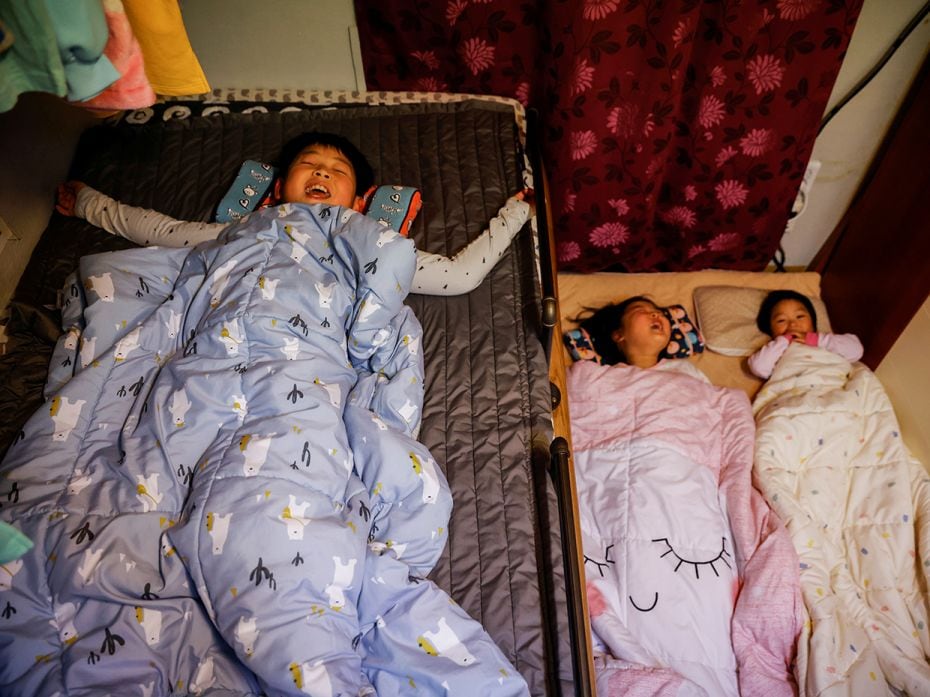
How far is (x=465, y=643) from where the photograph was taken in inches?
39.6

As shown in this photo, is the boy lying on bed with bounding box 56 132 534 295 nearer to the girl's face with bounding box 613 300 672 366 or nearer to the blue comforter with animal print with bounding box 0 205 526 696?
the blue comforter with animal print with bounding box 0 205 526 696

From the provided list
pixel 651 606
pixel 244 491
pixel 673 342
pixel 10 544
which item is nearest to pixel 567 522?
pixel 651 606

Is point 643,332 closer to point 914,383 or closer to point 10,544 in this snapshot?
point 914,383

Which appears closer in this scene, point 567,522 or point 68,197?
point 567,522

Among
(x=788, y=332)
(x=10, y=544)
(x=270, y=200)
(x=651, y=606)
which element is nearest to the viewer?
(x=10, y=544)

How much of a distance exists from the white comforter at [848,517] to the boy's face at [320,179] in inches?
51.6

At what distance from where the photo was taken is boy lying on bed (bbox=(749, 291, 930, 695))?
4.44 feet

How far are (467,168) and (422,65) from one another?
36 centimetres

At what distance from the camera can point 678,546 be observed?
4.66 feet

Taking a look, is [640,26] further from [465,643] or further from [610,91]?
[465,643]

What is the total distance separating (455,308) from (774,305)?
3.78 feet

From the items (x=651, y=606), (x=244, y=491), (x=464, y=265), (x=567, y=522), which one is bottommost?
(x=651, y=606)

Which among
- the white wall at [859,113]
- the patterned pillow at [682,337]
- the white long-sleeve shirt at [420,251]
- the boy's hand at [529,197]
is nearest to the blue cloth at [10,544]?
the white long-sleeve shirt at [420,251]

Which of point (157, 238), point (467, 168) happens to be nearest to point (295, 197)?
point (157, 238)
